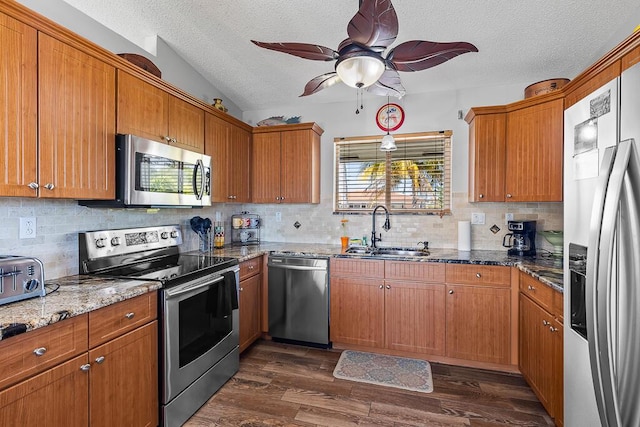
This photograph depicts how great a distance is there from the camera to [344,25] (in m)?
2.41

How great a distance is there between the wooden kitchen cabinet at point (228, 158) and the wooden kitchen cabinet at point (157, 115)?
0.52ft

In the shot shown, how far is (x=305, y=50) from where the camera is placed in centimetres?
169

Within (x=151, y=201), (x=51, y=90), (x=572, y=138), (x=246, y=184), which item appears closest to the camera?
(x=572, y=138)

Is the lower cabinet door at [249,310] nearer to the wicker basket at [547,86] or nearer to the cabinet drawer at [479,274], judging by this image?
the cabinet drawer at [479,274]

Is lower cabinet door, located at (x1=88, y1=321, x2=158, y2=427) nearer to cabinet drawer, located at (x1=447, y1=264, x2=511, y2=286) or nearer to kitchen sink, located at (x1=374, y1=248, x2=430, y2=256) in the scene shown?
kitchen sink, located at (x1=374, y1=248, x2=430, y2=256)

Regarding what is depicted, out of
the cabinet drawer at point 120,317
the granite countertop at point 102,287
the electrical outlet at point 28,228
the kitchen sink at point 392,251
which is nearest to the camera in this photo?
the granite countertop at point 102,287

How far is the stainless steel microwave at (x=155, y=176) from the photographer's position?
1969 millimetres

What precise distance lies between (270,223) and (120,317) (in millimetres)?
2378

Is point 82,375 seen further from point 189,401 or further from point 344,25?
point 344,25

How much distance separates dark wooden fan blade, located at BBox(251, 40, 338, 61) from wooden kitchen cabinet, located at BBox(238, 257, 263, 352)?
1.79 meters

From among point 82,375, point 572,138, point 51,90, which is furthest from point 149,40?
point 572,138

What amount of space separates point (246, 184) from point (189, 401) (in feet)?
7.13

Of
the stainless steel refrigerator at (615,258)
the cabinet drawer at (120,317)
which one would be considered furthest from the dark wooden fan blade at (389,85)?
the cabinet drawer at (120,317)

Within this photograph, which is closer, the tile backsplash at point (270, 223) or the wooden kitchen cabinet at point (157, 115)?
the tile backsplash at point (270, 223)
